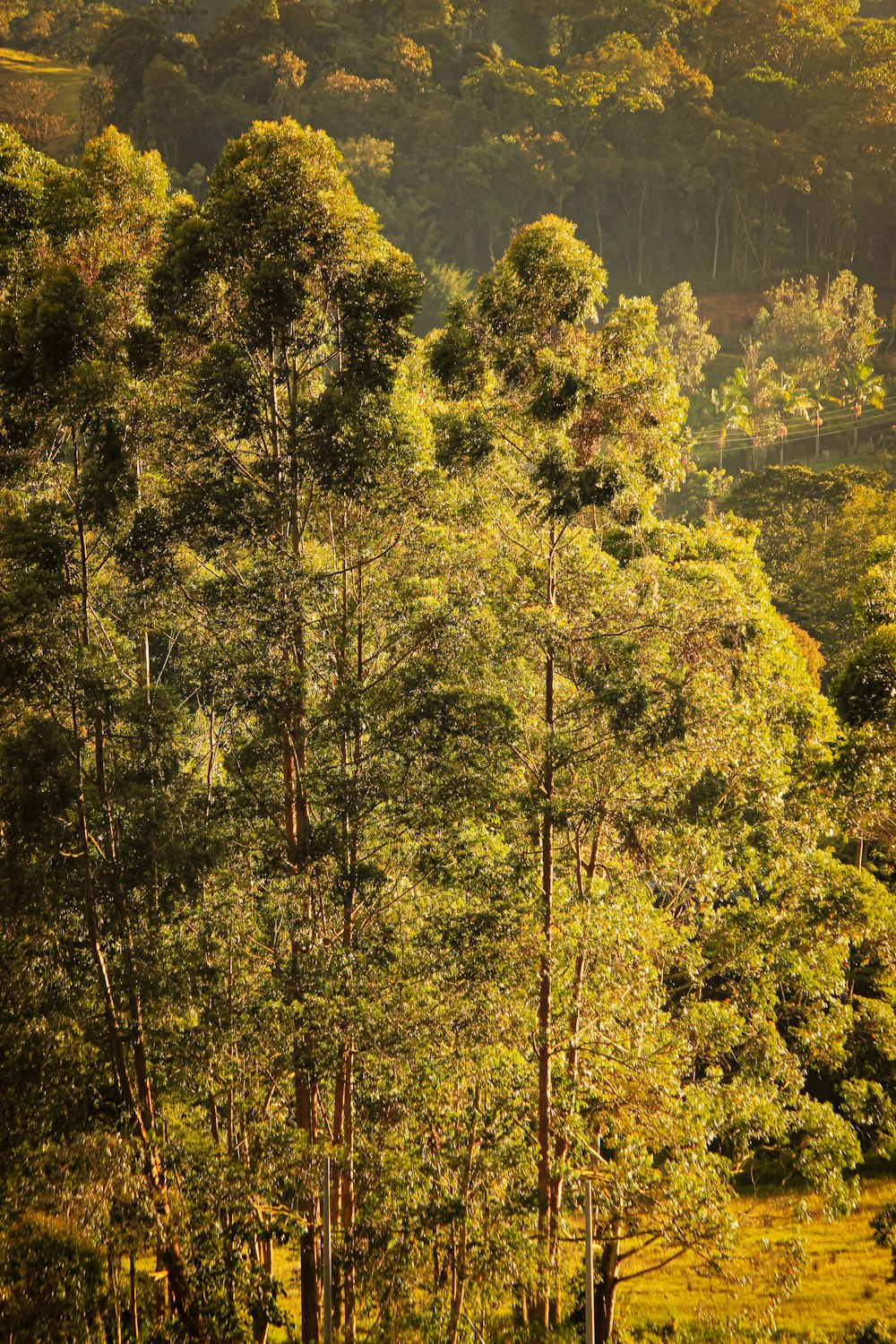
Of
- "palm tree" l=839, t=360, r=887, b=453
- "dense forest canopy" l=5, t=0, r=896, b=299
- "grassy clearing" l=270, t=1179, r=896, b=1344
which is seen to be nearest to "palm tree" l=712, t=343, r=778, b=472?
"palm tree" l=839, t=360, r=887, b=453

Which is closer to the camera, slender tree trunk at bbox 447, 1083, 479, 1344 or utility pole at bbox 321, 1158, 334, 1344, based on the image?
utility pole at bbox 321, 1158, 334, 1344

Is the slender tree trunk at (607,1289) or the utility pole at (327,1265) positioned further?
the slender tree trunk at (607,1289)

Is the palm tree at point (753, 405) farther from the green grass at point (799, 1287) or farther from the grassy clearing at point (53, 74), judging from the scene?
the grassy clearing at point (53, 74)

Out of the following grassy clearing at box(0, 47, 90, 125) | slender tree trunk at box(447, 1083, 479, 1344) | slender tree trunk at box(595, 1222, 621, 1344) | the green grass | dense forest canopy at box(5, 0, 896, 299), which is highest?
grassy clearing at box(0, 47, 90, 125)

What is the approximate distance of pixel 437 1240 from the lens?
40.0ft

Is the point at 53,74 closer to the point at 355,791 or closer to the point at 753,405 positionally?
the point at 753,405

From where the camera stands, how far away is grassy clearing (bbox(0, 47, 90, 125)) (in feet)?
299

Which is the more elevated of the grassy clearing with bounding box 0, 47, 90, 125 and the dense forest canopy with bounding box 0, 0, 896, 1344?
the grassy clearing with bounding box 0, 47, 90, 125

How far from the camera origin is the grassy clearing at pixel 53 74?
9125 cm

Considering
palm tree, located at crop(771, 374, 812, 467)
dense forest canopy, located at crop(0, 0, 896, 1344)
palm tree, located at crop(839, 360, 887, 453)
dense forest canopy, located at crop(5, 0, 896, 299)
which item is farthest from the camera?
dense forest canopy, located at crop(5, 0, 896, 299)

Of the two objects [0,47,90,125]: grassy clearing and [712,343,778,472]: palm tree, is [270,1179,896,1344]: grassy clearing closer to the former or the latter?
[712,343,778,472]: palm tree

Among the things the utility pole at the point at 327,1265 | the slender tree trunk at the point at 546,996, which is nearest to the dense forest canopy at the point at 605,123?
the slender tree trunk at the point at 546,996

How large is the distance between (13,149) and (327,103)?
3151 inches

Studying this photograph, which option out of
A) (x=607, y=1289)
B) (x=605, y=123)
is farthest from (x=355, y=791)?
(x=605, y=123)
